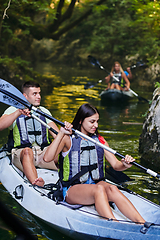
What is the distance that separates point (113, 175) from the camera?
146 inches

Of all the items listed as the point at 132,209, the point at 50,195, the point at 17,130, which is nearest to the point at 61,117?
the point at 17,130

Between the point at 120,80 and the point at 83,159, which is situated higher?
the point at 120,80

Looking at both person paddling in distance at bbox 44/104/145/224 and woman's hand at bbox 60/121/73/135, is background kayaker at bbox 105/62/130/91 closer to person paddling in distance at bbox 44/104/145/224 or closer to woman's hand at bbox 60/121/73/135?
person paddling in distance at bbox 44/104/145/224

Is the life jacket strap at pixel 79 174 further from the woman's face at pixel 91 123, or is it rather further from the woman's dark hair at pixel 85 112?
the woman's dark hair at pixel 85 112

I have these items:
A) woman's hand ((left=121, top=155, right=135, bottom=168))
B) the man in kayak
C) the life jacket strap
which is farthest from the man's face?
woman's hand ((left=121, top=155, right=135, bottom=168))

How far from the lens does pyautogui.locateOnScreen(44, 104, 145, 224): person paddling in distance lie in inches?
108

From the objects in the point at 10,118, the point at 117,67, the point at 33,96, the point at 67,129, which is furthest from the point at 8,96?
the point at 117,67

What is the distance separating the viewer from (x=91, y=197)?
9.00 ft

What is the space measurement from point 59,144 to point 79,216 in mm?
636

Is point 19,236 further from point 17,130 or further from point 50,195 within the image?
point 17,130

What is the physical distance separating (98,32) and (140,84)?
19.3ft

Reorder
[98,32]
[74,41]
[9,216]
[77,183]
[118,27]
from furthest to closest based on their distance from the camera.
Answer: [74,41]
[98,32]
[118,27]
[77,183]
[9,216]

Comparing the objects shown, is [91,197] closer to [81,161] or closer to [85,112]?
[81,161]

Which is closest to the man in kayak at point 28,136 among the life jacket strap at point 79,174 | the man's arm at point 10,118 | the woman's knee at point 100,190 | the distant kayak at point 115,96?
the man's arm at point 10,118
